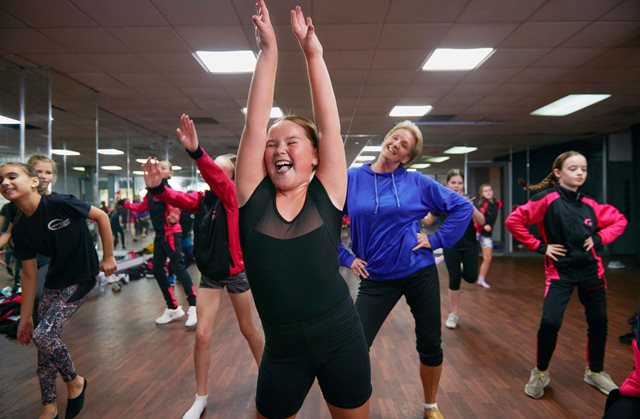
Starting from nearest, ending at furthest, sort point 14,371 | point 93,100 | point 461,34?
point 14,371, point 461,34, point 93,100

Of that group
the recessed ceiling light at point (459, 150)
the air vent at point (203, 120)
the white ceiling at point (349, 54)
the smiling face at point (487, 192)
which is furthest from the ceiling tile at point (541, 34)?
the recessed ceiling light at point (459, 150)

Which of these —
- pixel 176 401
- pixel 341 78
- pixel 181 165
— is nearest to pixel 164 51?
pixel 341 78

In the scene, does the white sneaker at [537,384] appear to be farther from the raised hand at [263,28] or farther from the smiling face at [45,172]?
the smiling face at [45,172]

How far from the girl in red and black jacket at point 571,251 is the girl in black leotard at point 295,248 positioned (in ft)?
6.54

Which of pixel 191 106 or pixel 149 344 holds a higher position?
pixel 191 106

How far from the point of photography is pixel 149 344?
3.82 meters

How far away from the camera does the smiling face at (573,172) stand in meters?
2.64

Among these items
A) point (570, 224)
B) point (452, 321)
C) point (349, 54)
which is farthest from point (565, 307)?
point (349, 54)

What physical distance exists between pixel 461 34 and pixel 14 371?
194 inches

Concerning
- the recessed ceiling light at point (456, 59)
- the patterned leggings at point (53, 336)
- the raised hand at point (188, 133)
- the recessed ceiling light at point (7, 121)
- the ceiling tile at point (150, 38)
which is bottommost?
the patterned leggings at point (53, 336)

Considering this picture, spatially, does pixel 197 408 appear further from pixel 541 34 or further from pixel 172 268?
pixel 541 34

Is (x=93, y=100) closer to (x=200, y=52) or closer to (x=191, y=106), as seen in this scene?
(x=191, y=106)

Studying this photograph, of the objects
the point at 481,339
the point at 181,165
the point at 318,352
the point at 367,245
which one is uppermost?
the point at 181,165

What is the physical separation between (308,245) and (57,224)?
1.85 metres
